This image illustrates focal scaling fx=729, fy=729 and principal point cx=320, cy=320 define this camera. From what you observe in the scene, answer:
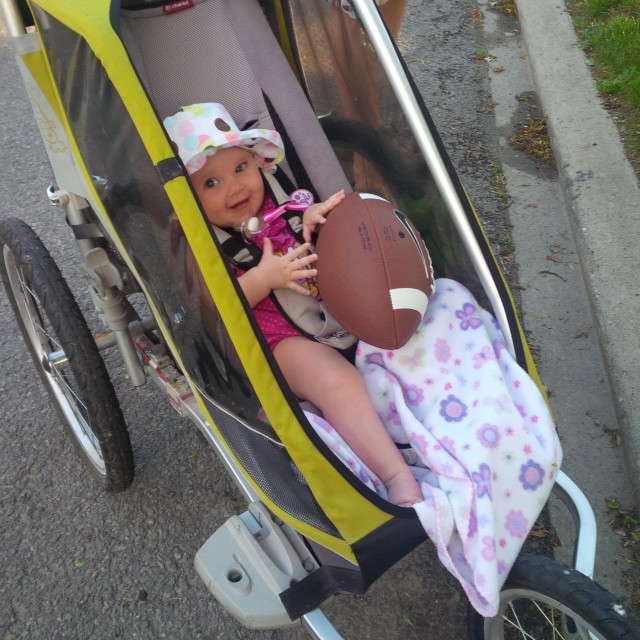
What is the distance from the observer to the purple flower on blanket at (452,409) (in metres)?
1.71

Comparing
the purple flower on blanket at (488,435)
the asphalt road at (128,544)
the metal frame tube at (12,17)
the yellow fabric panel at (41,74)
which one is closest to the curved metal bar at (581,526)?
the purple flower on blanket at (488,435)

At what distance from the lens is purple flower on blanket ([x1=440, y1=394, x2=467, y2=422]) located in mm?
1714

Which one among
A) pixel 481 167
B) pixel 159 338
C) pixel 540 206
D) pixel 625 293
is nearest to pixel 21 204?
pixel 159 338

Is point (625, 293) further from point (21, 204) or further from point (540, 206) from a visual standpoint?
point (21, 204)

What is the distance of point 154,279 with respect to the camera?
5.62 feet

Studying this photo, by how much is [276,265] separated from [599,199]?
6.51 ft

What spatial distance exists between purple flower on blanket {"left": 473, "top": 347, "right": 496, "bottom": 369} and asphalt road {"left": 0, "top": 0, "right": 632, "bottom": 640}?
75 centimetres

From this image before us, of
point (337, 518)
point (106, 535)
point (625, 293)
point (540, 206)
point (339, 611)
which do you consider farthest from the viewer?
point (540, 206)

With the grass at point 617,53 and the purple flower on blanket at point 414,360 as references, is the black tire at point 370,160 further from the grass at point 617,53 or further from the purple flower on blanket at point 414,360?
the grass at point 617,53

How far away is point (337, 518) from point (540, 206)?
2434 mm

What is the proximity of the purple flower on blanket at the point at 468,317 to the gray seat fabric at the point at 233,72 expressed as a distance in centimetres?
58

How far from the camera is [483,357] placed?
70.0 inches

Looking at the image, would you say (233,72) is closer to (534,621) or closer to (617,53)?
(534,621)

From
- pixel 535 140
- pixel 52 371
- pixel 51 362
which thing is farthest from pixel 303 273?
pixel 535 140
